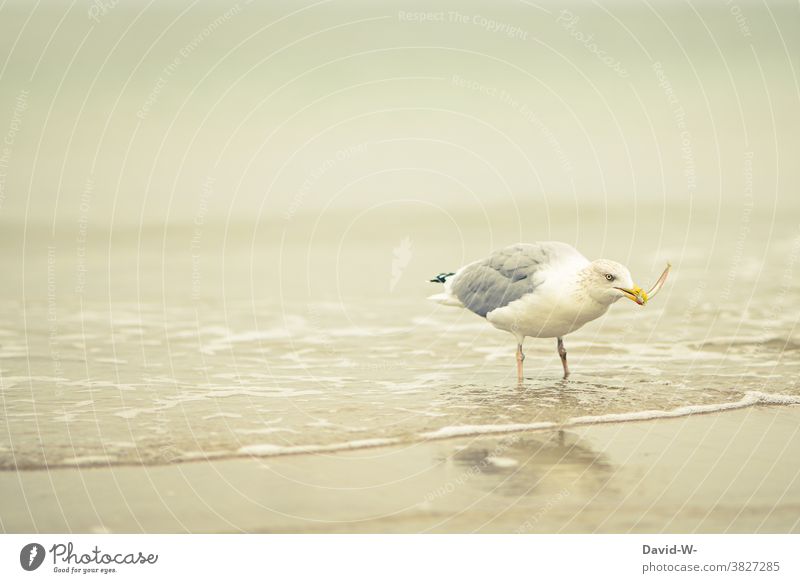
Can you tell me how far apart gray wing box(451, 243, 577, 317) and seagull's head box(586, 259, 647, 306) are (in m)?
0.19

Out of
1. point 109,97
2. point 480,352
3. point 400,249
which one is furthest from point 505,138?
point 109,97

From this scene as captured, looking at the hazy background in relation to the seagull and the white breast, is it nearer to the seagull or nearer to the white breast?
the seagull

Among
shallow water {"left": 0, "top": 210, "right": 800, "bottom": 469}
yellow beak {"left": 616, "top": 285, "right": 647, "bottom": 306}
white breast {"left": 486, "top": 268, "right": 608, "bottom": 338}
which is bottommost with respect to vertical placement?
shallow water {"left": 0, "top": 210, "right": 800, "bottom": 469}

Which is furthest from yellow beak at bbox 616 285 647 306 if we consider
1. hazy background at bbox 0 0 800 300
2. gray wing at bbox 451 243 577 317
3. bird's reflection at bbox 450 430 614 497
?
hazy background at bbox 0 0 800 300

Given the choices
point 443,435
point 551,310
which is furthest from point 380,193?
point 443,435

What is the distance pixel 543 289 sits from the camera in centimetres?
364

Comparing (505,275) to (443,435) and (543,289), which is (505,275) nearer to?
(543,289)

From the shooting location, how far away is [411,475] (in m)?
2.97

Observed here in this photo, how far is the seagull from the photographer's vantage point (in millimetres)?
3561

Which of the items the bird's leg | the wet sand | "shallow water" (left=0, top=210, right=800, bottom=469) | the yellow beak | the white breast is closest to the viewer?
the wet sand

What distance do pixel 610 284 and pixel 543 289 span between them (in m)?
0.27

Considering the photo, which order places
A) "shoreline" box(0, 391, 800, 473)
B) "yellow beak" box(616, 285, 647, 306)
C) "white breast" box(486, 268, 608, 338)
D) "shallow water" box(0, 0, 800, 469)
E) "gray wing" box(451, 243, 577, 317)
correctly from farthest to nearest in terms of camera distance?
"shallow water" box(0, 0, 800, 469) < "gray wing" box(451, 243, 577, 317) < "white breast" box(486, 268, 608, 338) < "yellow beak" box(616, 285, 647, 306) < "shoreline" box(0, 391, 800, 473)
